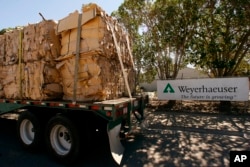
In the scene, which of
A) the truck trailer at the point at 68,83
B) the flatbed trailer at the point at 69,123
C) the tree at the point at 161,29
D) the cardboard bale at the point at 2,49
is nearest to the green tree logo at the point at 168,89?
the tree at the point at 161,29

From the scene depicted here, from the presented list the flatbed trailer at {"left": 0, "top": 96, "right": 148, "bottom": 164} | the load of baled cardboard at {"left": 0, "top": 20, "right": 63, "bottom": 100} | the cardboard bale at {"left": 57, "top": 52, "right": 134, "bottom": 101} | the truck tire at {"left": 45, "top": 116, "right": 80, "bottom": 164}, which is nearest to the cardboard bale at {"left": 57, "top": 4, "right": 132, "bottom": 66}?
the cardboard bale at {"left": 57, "top": 52, "right": 134, "bottom": 101}

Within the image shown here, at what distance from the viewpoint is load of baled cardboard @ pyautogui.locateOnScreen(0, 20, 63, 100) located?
547cm

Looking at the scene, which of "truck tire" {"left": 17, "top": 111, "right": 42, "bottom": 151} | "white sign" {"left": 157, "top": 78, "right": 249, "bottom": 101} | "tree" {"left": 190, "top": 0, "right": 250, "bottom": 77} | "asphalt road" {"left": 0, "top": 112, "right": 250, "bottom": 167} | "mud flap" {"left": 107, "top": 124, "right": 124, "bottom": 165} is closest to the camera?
"mud flap" {"left": 107, "top": 124, "right": 124, "bottom": 165}

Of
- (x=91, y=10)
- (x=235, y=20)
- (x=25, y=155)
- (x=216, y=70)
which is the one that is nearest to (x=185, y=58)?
(x=216, y=70)

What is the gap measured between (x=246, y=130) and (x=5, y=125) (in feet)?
27.6

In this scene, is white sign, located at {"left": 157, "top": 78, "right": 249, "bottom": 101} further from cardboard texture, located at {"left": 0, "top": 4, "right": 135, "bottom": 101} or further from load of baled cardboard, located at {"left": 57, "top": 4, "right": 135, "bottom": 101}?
load of baled cardboard, located at {"left": 57, "top": 4, "right": 135, "bottom": 101}

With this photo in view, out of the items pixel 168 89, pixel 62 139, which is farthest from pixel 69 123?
pixel 168 89

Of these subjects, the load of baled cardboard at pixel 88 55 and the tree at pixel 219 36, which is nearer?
the load of baled cardboard at pixel 88 55

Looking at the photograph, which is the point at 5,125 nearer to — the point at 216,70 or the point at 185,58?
the point at 185,58

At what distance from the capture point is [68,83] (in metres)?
5.41

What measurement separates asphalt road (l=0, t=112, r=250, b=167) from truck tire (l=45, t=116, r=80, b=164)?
0.21m

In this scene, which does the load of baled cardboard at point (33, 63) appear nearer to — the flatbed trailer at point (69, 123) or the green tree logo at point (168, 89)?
the flatbed trailer at point (69, 123)

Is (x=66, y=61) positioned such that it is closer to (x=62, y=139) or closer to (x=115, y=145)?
(x=62, y=139)

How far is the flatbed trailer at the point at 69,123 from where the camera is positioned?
471 centimetres
